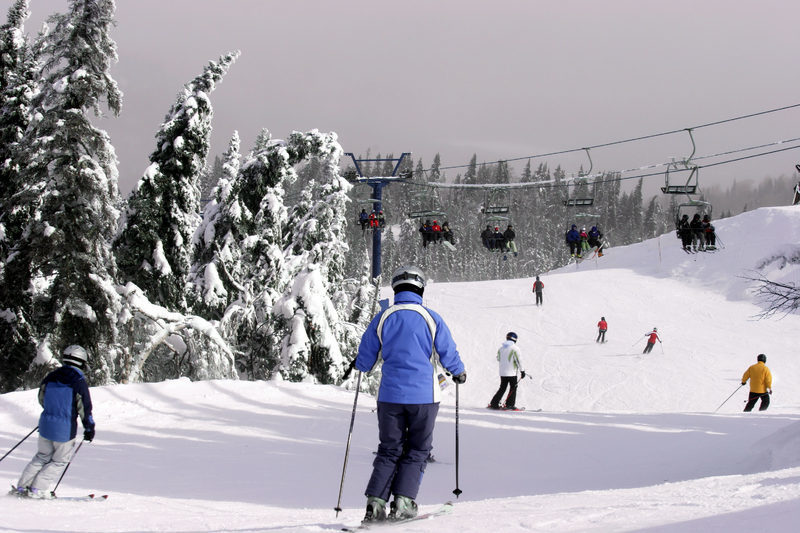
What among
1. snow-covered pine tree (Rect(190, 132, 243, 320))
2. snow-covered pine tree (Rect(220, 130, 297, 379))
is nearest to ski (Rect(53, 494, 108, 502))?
snow-covered pine tree (Rect(220, 130, 297, 379))

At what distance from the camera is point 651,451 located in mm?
10031

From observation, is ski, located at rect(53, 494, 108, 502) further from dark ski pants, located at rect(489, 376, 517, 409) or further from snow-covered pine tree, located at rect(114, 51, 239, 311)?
snow-covered pine tree, located at rect(114, 51, 239, 311)

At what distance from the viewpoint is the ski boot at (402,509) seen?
479cm

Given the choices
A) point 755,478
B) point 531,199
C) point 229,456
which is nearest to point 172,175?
point 229,456

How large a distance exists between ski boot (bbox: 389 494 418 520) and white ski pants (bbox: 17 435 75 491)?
3550mm

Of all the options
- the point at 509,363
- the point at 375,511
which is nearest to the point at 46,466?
the point at 375,511

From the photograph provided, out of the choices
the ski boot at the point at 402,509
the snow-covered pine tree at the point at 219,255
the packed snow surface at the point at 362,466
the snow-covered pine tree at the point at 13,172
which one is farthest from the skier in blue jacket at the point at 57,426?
the snow-covered pine tree at the point at 219,255

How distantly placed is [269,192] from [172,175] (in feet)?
8.92

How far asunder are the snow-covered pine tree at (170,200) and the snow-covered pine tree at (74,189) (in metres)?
2.02

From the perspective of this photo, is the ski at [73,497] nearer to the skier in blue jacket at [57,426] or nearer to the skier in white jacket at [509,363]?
the skier in blue jacket at [57,426]

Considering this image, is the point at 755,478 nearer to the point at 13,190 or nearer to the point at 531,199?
the point at 13,190

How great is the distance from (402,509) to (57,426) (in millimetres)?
3696

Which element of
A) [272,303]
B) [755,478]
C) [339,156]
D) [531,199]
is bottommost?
[755,478]

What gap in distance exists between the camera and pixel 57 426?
6539 millimetres
